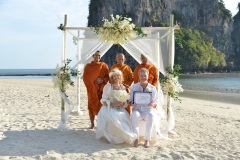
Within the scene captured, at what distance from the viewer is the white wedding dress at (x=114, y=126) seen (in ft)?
19.6

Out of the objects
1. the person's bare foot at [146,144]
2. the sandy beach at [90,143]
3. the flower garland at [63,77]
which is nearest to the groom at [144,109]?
the person's bare foot at [146,144]

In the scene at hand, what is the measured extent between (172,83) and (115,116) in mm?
1838

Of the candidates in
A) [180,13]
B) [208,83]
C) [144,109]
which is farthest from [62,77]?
[180,13]

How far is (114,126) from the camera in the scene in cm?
615

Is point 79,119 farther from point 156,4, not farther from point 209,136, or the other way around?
point 156,4

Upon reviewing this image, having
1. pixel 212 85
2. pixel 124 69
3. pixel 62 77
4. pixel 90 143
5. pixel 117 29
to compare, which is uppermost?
pixel 117 29

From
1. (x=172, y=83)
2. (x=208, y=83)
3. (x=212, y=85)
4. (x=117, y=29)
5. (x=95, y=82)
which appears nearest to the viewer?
(x=117, y=29)

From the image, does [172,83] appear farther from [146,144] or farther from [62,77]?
[62,77]

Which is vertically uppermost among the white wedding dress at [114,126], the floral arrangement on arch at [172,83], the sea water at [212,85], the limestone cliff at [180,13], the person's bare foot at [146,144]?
the limestone cliff at [180,13]

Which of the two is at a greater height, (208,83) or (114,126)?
(114,126)

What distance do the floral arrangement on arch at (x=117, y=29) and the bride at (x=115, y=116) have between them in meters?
0.92

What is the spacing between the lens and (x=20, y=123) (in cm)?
803

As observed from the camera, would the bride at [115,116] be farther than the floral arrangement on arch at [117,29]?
No

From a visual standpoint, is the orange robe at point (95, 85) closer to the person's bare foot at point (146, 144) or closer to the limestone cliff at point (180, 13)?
the person's bare foot at point (146, 144)
